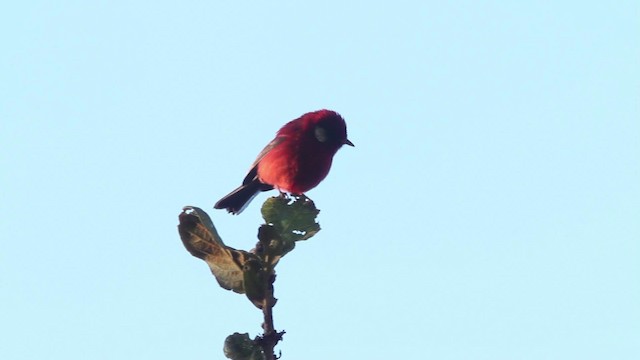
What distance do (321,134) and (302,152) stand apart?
303 millimetres

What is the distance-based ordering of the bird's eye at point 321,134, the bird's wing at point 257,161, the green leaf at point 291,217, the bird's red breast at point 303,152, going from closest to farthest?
the green leaf at point 291,217 < the bird's red breast at point 303,152 < the bird's eye at point 321,134 < the bird's wing at point 257,161

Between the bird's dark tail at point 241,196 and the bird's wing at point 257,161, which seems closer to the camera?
the bird's wing at point 257,161

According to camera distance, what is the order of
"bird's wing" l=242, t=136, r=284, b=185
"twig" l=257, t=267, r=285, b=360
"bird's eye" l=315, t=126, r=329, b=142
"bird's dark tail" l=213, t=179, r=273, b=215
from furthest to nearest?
"bird's dark tail" l=213, t=179, r=273, b=215
"bird's wing" l=242, t=136, r=284, b=185
"bird's eye" l=315, t=126, r=329, b=142
"twig" l=257, t=267, r=285, b=360

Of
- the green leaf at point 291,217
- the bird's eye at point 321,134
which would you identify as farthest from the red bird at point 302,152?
the green leaf at point 291,217

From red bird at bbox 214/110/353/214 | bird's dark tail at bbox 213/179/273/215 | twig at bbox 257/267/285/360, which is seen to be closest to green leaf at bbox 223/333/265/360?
twig at bbox 257/267/285/360

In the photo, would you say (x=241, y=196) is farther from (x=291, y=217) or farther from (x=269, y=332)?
(x=269, y=332)

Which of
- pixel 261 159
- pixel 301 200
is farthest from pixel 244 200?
pixel 301 200

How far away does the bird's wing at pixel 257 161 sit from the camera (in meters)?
8.09

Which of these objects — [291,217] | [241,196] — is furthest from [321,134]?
[291,217]

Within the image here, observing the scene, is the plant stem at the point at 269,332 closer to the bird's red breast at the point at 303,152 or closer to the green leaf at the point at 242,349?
the green leaf at the point at 242,349

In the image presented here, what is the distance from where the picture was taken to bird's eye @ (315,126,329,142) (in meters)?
7.97

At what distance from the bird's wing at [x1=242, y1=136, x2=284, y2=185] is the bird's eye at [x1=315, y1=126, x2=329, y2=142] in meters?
0.31

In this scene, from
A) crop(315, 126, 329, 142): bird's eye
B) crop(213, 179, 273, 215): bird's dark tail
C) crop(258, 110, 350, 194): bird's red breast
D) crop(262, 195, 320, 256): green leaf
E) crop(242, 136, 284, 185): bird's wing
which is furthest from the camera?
crop(213, 179, 273, 215): bird's dark tail

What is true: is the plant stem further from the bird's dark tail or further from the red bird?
the bird's dark tail
